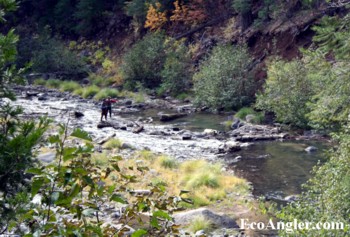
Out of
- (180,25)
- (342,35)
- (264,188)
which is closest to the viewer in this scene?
(342,35)

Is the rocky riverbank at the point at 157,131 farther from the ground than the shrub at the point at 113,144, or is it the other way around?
the shrub at the point at 113,144

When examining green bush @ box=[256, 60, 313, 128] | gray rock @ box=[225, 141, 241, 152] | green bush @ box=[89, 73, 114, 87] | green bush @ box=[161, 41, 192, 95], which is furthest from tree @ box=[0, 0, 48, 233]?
green bush @ box=[89, 73, 114, 87]

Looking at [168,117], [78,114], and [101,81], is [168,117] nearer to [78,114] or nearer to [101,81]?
[78,114]

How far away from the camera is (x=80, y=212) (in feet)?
7.25

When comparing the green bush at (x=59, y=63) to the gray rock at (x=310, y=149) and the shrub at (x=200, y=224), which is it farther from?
the shrub at (x=200, y=224)

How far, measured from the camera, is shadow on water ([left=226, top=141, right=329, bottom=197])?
517 inches

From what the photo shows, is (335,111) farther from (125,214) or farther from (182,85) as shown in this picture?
(182,85)

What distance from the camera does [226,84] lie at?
2695 cm

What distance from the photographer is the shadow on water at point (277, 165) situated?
43.1ft

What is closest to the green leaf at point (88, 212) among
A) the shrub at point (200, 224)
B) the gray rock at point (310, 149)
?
the shrub at point (200, 224)

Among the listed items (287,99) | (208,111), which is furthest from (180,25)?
(287,99)

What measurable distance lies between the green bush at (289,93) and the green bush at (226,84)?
11.6 ft

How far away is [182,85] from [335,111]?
2171cm

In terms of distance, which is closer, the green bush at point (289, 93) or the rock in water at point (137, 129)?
the green bush at point (289, 93)
